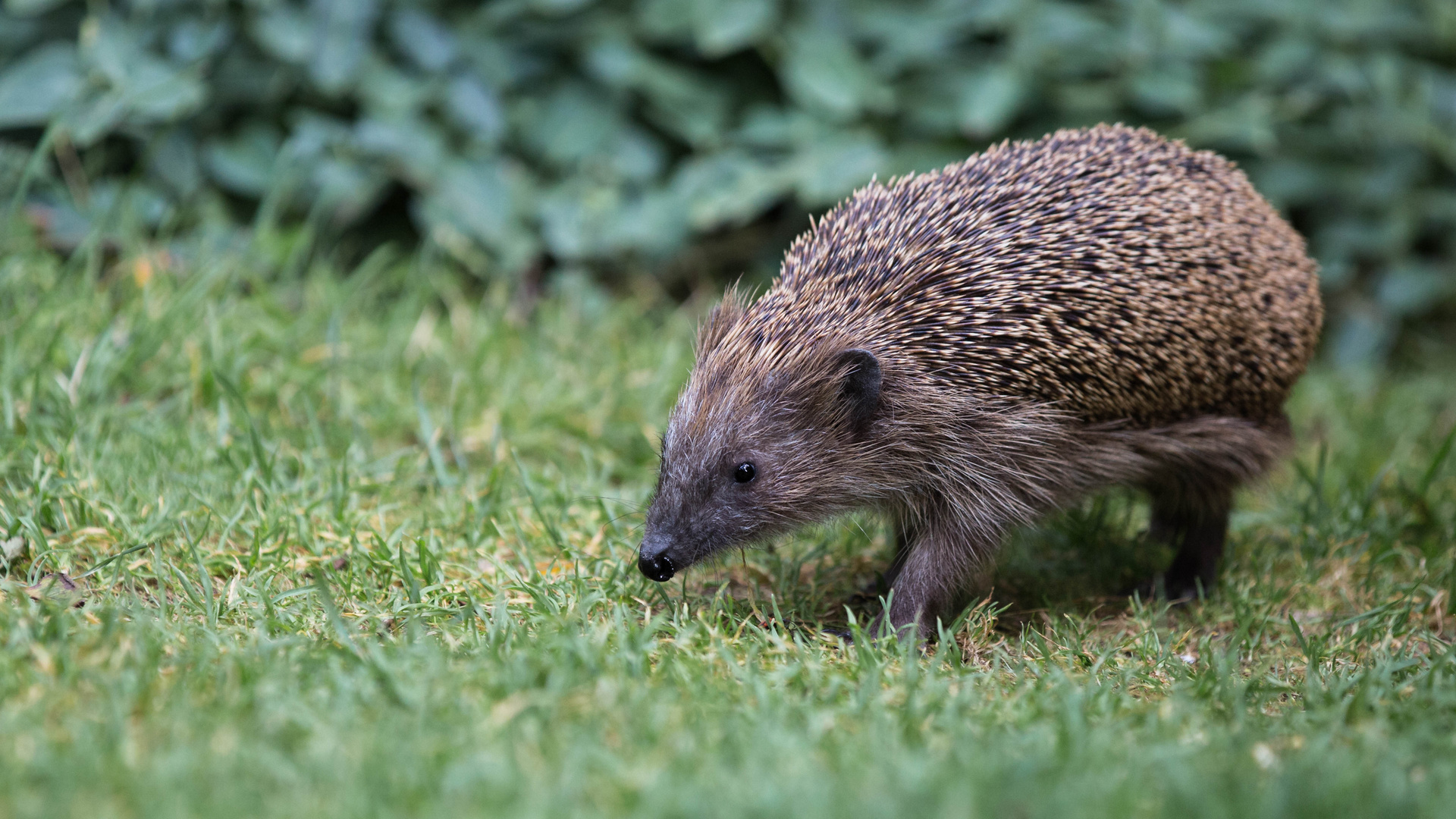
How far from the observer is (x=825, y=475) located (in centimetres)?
435

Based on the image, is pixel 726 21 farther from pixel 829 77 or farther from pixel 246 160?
pixel 246 160

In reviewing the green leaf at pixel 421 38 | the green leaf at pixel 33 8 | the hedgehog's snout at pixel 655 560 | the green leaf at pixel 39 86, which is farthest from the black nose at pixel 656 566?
the green leaf at pixel 33 8

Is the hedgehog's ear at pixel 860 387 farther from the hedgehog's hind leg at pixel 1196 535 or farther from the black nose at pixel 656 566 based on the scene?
the hedgehog's hind leg at pixel 1196 535

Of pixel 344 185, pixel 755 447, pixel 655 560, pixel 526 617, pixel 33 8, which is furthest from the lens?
pixel 344 185

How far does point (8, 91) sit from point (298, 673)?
15.2 ft

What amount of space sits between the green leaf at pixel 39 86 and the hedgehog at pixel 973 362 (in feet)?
13.2

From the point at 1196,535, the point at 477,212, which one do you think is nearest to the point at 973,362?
the point at 1196,535

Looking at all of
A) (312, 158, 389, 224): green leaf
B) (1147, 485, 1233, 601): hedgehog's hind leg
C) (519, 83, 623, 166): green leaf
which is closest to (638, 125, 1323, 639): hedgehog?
(1147, 485, 1233, 601): hedgehog's hind leg

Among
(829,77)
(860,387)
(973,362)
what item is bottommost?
(860,387)

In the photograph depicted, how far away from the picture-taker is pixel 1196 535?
16.8ft

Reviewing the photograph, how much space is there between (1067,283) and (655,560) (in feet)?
5.78

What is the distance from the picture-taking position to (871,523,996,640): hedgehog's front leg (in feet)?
14.1

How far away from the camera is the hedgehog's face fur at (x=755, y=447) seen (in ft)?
13.8

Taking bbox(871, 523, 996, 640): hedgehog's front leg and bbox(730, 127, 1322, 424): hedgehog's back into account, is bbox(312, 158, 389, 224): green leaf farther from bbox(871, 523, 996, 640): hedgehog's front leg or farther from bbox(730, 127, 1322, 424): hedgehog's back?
bbox(871, 523, 996, 640): hedgehog's front leg
